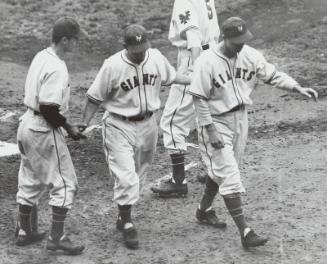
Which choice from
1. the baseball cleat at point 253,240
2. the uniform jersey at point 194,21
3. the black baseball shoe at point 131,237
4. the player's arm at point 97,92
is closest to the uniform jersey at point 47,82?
the player's arm at point 97,92

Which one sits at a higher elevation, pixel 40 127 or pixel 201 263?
pixel 40 127

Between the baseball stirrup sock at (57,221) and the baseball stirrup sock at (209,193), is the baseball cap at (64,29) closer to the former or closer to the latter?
the baseball stirrup sock at (57,221)

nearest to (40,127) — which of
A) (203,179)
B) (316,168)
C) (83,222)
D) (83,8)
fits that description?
(83,222)

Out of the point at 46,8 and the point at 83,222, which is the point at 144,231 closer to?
the point at 83,222

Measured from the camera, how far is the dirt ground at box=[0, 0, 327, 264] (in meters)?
6.03

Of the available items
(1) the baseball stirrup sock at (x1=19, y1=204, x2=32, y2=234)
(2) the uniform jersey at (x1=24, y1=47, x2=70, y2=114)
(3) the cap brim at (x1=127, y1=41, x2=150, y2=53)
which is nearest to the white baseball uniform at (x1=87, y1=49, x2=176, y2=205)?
(3) the cap brim at (x1=127, y1=41, x2=150, y2=53)

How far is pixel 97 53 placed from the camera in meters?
13.0

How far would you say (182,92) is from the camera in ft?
24.5

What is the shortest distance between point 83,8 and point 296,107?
6570 mm

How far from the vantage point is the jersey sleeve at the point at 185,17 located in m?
7.43

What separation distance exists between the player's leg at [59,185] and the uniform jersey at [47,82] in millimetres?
315

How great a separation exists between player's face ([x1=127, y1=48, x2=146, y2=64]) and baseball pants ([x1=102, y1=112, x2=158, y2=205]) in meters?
0.51

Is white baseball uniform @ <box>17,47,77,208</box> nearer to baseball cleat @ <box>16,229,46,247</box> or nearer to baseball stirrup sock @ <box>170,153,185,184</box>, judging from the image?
baseball cleat @ <box>16,229,46,247</box>

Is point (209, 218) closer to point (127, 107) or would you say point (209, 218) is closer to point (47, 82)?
point (127, 107)
